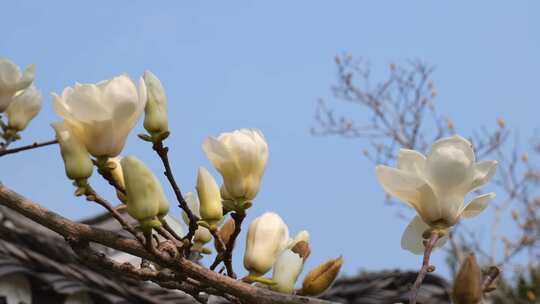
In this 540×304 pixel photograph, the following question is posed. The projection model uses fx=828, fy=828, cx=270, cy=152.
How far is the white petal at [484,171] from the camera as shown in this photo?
0.63 metres

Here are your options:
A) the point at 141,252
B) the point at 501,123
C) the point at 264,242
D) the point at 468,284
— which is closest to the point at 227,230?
the point at 264,242

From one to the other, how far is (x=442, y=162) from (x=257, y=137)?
141 mm

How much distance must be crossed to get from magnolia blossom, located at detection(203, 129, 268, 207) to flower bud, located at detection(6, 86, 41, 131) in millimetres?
303

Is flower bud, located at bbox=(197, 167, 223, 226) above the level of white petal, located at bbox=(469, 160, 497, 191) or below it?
below

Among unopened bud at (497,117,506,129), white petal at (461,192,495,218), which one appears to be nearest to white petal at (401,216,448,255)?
white petal at (461,192,495,218)

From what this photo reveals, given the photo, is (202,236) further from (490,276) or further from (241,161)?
(490,276)

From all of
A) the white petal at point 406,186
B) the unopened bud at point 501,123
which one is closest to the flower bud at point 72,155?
the white petal at point 406,186

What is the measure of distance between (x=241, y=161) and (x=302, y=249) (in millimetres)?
83

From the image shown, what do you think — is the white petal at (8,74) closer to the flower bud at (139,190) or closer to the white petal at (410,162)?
the flower bud at (139,190)

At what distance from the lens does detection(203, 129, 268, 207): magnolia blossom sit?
0.63 meters

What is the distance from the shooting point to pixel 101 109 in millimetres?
605

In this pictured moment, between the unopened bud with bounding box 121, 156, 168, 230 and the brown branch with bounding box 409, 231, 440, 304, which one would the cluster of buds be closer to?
the unopened bud with bounding box 121, 156, 168, 230

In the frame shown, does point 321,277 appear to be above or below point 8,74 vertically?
below

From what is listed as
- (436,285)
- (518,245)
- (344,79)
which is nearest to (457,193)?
(436,285)
